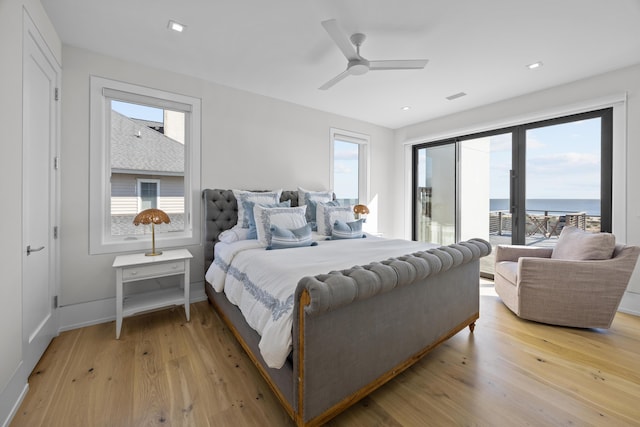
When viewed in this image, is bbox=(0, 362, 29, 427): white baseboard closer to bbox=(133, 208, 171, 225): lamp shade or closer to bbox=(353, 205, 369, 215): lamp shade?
bbox=(133, 208, 171, 225): lamp shade

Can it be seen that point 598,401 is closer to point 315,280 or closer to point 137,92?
point 315,280

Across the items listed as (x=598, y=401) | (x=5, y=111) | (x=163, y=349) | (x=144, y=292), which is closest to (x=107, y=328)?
(x=144, y=292)

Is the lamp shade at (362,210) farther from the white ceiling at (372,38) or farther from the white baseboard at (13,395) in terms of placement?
the white baseboard at (13,395)

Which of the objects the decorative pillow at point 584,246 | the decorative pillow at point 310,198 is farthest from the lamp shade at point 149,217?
the decorative pillow at point 584,246

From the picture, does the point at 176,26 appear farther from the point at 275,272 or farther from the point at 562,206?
the point at 562,206

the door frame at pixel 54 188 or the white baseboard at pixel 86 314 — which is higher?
the door frame at pixel 54 188

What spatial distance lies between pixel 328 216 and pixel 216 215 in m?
1.33

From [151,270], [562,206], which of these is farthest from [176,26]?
[562,206]

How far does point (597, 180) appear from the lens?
3145 mm

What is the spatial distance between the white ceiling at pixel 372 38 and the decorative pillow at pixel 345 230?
5.68ft

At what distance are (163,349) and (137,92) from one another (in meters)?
2.55

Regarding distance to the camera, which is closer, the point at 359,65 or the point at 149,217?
the point at 359,65

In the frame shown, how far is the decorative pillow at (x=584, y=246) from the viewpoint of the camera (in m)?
2.50

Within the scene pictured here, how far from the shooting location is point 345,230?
10.2 feet
